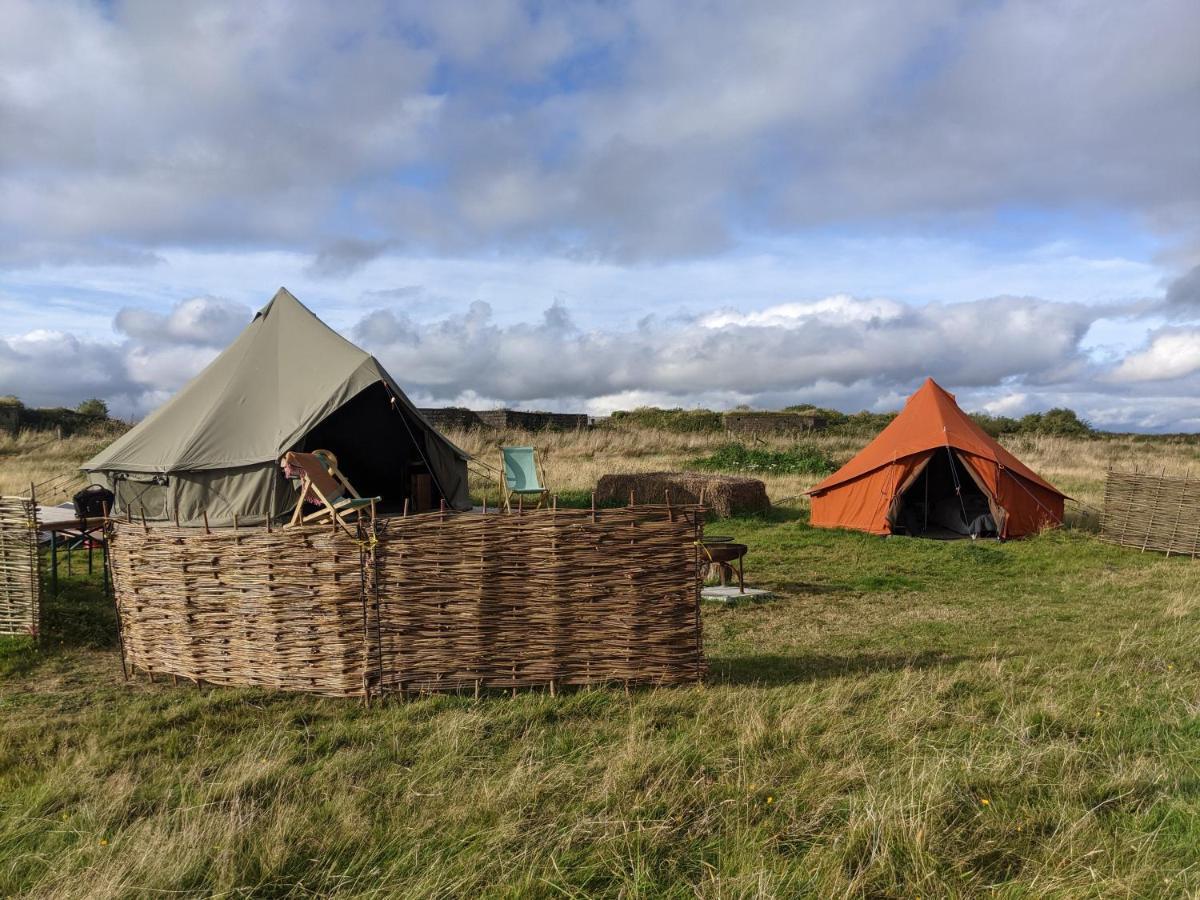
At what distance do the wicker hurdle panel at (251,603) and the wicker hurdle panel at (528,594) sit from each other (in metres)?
0.23

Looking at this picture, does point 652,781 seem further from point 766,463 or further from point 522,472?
point 766,463

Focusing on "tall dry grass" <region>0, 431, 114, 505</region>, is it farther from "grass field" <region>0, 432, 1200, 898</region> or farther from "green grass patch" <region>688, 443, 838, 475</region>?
"green grass patch" <region>688, 443, 838, 475</region>

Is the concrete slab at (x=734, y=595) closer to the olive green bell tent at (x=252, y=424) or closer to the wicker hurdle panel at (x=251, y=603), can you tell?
the olive green bell tent at (x=252, y=424)

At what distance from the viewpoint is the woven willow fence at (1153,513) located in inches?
478

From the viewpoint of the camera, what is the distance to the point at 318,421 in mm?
11070

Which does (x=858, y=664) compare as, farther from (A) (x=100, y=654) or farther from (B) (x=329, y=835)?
(A) (x=100, y=654)

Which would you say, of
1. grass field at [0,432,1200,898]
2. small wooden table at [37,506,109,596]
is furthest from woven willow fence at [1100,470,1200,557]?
small wooden table at [37,506,109,596]

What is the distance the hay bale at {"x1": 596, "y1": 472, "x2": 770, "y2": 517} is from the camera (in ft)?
48.8

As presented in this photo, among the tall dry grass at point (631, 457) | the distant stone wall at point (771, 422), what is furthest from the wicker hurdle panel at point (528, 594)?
the distant stone wall at point (771, 422)

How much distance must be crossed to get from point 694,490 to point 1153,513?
23.1 ft

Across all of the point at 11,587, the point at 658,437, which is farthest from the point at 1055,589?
the point at 658,437

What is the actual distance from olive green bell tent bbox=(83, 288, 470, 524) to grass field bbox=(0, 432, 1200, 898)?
4309 millimetres

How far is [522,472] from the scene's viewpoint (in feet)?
48.7

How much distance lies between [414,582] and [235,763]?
1.29m
